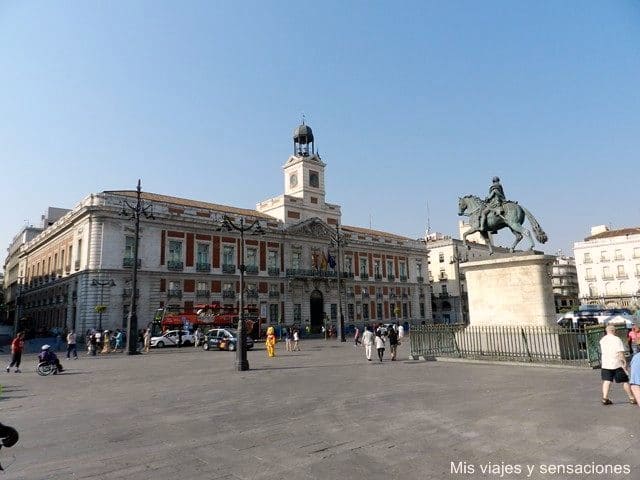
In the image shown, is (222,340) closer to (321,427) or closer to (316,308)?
(321,427)

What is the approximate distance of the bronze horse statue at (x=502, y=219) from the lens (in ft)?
48.3

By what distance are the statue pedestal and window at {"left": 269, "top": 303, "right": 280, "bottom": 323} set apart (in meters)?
32.4

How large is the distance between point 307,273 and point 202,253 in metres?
12.2

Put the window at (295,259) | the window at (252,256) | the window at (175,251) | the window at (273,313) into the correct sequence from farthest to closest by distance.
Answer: the window at (295,259), the window at (273,313), the window at (252,256), the window at (175,251)

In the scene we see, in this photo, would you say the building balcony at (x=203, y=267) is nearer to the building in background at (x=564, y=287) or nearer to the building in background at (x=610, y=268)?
the building in background at (x=610, y=268)

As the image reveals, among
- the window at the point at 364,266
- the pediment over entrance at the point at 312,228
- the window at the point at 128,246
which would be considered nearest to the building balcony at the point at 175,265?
the window at the point at 128,246

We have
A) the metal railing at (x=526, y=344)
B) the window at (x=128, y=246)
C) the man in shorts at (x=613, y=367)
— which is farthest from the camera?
the window at (x=128, y=246)

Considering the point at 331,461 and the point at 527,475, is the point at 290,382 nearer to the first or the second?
the point at 331,461

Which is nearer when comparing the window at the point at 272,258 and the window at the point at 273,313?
the window at the point at 273,313

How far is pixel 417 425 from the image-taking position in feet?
22.1

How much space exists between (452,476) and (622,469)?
1822mm

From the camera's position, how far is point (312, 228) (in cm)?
5125

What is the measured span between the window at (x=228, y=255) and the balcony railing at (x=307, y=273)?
21.6 feet

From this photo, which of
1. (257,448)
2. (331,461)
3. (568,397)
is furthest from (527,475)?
(568,397)
